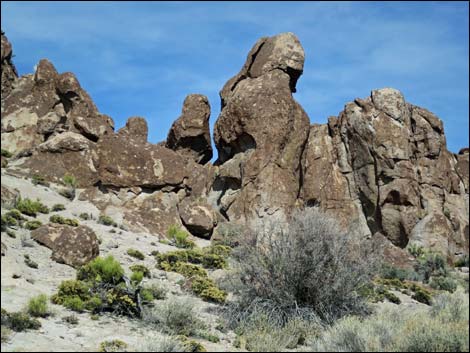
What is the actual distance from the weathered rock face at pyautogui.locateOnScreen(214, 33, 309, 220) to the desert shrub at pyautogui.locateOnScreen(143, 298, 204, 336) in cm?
1484

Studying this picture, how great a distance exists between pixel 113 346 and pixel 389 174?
21155 millimetres

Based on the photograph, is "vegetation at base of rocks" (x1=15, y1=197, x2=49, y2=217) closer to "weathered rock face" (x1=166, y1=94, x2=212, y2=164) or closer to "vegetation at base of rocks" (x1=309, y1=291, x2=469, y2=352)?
"weathered rock face" (x1=166, y1=94, x2=212, y2=164)

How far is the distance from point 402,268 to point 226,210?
880cm

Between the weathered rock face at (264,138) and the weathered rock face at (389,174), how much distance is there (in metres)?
1.79

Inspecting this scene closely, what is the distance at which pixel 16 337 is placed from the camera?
396 inches

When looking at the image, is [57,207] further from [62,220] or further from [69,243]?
[69,243]

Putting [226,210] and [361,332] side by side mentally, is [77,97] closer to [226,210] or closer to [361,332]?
[226,210]

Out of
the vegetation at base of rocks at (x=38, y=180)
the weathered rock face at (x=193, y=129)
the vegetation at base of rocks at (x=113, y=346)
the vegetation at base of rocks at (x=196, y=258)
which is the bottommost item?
the vegetation at base of rocks at (x=113, y=346)

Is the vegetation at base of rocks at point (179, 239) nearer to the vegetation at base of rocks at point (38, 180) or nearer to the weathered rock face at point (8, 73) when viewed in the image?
the vegetation at base of rocks at point (38, 180)

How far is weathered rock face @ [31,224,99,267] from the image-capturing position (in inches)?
624

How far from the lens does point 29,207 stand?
20.2 m

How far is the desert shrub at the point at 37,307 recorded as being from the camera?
37.3 feet

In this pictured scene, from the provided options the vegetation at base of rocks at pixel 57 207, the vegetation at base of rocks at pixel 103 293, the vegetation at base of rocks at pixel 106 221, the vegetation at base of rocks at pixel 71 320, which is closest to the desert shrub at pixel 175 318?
the vegetation at base of rocks at pixel 103 293

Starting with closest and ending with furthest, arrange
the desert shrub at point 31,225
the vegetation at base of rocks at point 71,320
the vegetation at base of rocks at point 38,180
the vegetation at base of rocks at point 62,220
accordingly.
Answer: the vegetation at base of rocks at point 71,320
the desert shrub at point 31,225
the vegetation at base of rocks at point 62,220
the vegetation at base of rocks at point 38,180
